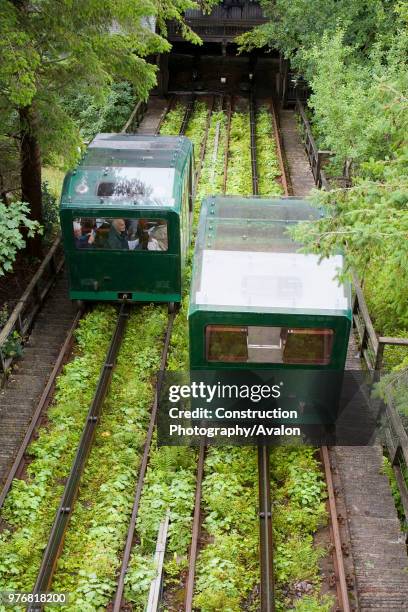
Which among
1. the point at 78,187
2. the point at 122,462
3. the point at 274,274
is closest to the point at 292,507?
the point at 122,462

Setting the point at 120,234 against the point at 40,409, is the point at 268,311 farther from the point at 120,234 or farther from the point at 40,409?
the point at 120,234

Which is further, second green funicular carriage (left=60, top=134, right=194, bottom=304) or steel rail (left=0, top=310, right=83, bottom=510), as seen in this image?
second green funicular carriage (left=60, top=134, right=194, bottom=304)

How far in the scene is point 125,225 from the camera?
1238 cm

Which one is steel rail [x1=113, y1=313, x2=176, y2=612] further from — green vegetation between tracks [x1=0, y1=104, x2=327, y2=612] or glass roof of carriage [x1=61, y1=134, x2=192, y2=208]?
glass roof of carriage [x1=61, y1=134, x2=192, y2=208]

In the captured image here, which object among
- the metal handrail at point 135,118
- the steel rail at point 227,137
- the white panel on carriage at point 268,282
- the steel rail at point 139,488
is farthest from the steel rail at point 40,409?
the metal handrail at point 135,118

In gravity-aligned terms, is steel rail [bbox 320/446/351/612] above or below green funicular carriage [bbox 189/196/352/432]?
below

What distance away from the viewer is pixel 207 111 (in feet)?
91.3

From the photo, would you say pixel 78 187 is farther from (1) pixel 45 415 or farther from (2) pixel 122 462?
(2) pixel 122 462

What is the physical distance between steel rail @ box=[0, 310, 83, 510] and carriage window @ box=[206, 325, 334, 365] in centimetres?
336

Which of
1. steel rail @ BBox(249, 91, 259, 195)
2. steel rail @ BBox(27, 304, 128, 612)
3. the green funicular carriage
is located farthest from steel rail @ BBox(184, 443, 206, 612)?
steel rail @ BBox(249, 91, 259, 195)

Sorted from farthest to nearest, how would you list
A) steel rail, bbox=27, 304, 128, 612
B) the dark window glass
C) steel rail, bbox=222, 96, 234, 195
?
steel rail, bbox=222, 96, 234, 195
the dark window glass
steel rail, bbox=27, 304, 128, 612

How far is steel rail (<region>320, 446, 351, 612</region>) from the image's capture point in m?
7.46

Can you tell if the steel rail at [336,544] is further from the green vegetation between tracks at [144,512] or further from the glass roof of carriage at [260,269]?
the glass roof of carriage at [260,269]

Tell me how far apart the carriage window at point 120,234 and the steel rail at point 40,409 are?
1843mm
